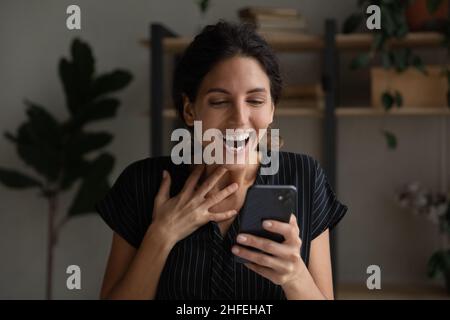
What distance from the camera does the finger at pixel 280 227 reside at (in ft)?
2.48

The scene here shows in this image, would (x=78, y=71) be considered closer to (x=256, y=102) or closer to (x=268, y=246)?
(x=256, y=102)

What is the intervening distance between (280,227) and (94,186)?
1756mm

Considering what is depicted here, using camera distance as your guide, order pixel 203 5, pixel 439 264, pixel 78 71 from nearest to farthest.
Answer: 1. pixel 439 264
2. pixel 203 5
3. pixel 78 71

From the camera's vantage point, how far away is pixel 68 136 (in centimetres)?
247

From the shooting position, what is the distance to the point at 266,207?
76cm

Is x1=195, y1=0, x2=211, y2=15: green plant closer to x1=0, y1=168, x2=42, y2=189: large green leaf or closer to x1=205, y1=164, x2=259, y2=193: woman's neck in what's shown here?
x1=0, y1=168, x2=42, y2=189: large green leaf

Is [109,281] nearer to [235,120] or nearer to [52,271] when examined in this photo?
[235,120]

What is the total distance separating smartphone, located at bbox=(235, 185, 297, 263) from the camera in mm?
748

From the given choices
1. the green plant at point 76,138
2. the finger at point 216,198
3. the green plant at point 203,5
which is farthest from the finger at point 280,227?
the green plant at point 76,138

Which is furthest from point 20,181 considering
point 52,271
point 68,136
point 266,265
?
point 266,265

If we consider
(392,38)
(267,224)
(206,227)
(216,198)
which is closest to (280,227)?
(267,224)

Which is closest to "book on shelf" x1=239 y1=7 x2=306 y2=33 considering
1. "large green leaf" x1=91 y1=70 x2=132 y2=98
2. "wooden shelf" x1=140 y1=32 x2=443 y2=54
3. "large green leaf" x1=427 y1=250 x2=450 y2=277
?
"wooden shelf" x1=140 y1=32 x2=443 y2=54

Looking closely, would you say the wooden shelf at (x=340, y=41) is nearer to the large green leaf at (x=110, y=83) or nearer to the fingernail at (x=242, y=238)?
the large green leaf at (x=110, y=83)

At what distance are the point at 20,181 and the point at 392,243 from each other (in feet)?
4.93
